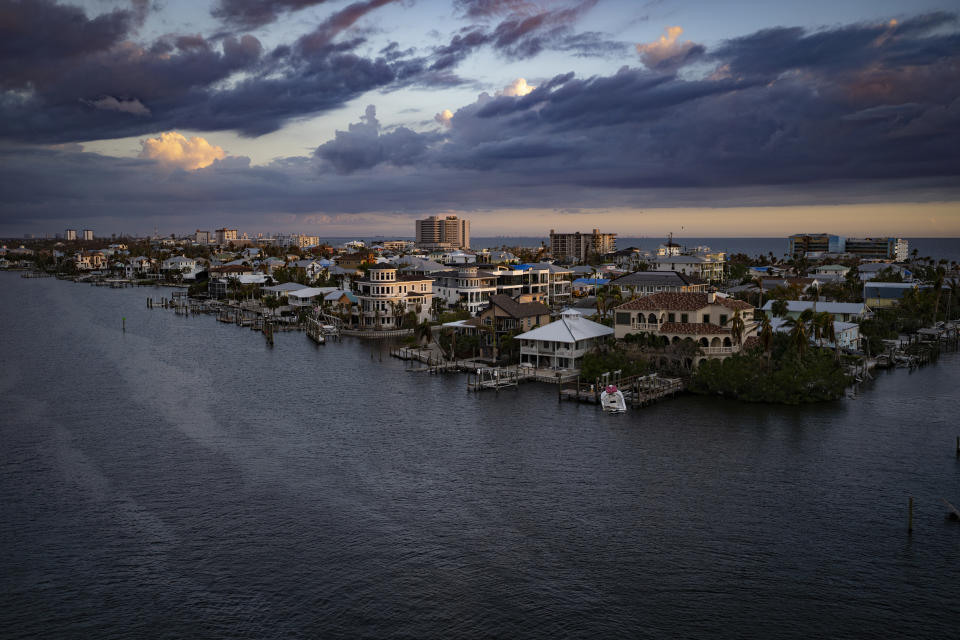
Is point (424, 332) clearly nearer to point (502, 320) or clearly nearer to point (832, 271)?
point (502, 320)

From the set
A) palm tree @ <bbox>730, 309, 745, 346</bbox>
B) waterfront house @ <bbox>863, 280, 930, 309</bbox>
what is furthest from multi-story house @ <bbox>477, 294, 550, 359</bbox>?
waterfront house @ <bbox>863, 280, 930, 309</bbox>

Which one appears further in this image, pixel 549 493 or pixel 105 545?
pixel 549 493

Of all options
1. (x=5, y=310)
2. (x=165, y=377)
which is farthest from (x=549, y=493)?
(x=5, y=310)

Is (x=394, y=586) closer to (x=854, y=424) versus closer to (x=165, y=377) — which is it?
(x=854, y=424)

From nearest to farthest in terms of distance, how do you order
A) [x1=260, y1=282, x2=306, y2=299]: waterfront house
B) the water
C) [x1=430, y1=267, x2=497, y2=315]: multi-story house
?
the water → [x1=430, y1=267, x2=497, y2=315]: multi-story house → [x1=260, y1=282, x2=306, y2=299]: waterfront house

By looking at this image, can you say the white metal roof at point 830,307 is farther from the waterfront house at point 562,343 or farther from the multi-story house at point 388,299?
the multi-story house at point 388,299

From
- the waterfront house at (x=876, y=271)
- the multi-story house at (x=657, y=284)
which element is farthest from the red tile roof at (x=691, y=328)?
the waterfront house at (x=876, y=271)

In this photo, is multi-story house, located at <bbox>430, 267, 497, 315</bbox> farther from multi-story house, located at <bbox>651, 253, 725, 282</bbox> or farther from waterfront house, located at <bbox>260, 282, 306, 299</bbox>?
multi-story house, located at <bbox>651, 253, 725, 282</bbox>
